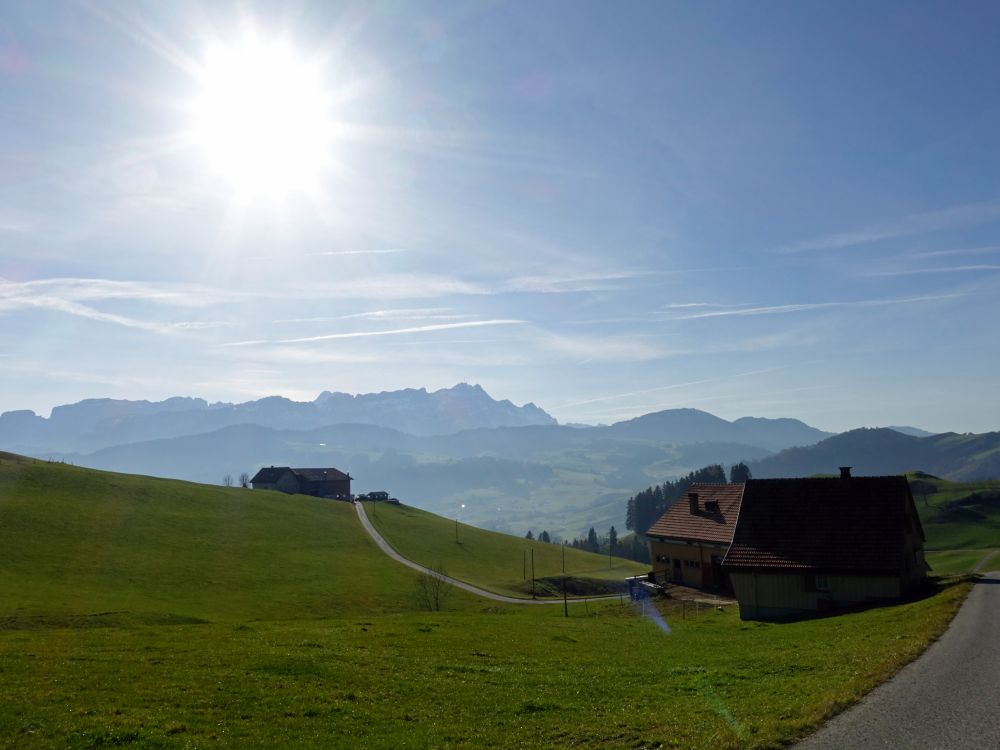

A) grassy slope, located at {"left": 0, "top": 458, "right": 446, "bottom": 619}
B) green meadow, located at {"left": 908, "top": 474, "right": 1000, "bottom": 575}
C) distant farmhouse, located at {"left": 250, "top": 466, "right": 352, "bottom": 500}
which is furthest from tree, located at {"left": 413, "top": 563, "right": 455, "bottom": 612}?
green meadow, located at {"left": 908, "top": 474, "right": 1000, "bottom": 575}

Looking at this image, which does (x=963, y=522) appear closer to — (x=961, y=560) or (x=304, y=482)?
(x=961, y=560)

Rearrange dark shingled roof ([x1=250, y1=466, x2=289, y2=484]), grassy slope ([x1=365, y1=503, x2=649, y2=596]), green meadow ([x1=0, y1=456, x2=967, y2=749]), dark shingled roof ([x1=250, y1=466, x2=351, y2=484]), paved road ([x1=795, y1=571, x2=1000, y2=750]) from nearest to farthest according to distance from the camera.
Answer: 1. paved road ([x1=795, y1=571, x2=1000, y2=750])
2. green meadow ([x1=0, y1=456, x2=967, y2=749])
3. grassy slope ([x1=365, y1=503, x2=649, y2=596])
4. dark shingled roof ([x1=250, y1=466, x2=351, y2=484])
5. dark shingled roof ([x1=250, y1=466, x2=289, y2=484])

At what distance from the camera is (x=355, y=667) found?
24.9 m

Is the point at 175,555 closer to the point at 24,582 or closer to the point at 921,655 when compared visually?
the point at 24,582

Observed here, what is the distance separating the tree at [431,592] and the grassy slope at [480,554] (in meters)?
10.6

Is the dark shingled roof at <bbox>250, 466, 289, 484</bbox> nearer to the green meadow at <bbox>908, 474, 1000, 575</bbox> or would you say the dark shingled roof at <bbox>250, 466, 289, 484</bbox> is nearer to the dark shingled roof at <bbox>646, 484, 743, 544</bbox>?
the dark shingled roof at <bbox>646, 484, 743, 544</bbox>

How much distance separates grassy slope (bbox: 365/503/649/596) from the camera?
351 feet

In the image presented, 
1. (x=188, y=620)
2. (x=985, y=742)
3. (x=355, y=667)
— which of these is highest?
(x=985, y=742)

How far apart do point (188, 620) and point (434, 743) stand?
163ft

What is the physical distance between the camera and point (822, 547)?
49219mm

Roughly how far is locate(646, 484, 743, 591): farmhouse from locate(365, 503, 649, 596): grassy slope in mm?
26760

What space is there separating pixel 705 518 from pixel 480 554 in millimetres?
60514

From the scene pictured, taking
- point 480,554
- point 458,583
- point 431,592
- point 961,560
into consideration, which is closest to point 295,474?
point 480,554

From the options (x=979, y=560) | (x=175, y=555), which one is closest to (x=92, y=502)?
(x=175, y=555)
